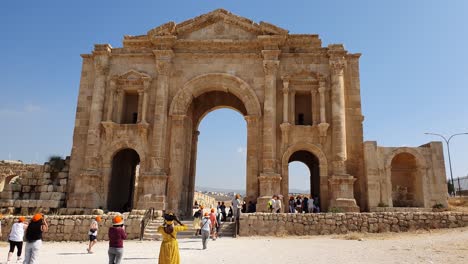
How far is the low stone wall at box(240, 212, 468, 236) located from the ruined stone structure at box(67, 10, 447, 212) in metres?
2.52

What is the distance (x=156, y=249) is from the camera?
12023 mm

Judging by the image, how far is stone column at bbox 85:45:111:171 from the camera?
1981 centimetres

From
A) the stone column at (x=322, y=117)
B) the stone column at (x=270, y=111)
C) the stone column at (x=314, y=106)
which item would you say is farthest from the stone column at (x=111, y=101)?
the stone column at (x=322, y=117)

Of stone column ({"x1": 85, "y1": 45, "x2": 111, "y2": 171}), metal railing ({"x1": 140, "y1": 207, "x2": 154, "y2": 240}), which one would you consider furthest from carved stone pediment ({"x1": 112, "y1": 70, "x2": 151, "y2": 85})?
metal railing ({"x1": 140, "y1": 207, "x2": 154, "y2": 240})

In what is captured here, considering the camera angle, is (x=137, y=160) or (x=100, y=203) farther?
(x=137, y=160)

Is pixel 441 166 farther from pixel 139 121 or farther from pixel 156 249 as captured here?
pixel 139 121

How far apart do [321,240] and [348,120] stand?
857 centimetres

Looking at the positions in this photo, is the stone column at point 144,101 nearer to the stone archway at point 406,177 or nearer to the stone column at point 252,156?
the stone column at point 252,156

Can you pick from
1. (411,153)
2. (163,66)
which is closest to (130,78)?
(163,66)

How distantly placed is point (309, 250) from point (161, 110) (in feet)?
39.2

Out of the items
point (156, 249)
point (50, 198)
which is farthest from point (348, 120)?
point (50, 198)

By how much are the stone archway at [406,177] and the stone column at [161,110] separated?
11725 mm

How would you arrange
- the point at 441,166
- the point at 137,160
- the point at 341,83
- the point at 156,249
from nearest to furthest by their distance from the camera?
the point at 156,249, the point at 441,166, the point at 341,83, the point at 137,160

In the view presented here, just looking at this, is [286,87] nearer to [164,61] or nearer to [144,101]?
[164,61]
